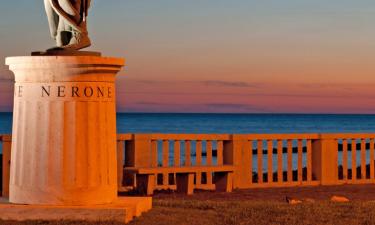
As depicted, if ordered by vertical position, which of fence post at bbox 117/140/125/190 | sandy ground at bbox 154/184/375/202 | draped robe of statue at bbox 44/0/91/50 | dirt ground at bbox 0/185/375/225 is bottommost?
dirt ground at bbox 0/185/375/225

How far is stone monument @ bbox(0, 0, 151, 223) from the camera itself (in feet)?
34.2

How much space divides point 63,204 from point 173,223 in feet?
4.32

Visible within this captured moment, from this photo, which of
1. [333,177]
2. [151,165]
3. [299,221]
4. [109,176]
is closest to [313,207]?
[299,221]

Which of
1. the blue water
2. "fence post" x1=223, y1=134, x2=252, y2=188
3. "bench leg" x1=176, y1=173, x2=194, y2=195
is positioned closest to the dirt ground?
"bench leg" x1=176, y1=173, x2=194, y2=195

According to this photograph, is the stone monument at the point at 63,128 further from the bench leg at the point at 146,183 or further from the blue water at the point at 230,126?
the blue water at the point at 230,126

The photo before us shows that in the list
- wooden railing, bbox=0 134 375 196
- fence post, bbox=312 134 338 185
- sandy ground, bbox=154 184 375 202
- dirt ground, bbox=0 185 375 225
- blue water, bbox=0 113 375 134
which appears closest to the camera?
dirt ground, bbox=0 185 375 225

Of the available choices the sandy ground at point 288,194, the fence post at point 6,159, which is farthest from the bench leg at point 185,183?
the fence post at point 6,159

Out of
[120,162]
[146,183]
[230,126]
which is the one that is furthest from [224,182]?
[230,126]

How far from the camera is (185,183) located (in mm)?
16344

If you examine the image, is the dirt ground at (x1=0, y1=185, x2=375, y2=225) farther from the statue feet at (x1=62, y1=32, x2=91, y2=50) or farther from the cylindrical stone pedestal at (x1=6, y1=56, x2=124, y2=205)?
the statue feet at (x1=62, y1=32, x2=91, y2=50)

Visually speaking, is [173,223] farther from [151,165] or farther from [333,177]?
[333,177]

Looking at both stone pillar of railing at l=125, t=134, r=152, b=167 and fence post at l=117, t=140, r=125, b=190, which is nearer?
fence post at l=117, t=140, r=125, b=190

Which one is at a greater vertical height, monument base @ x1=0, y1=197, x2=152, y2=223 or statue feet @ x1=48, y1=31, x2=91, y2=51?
statue feet @ x1=48, y1=31, x2=91, y2=51

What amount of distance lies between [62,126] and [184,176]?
6.19m
